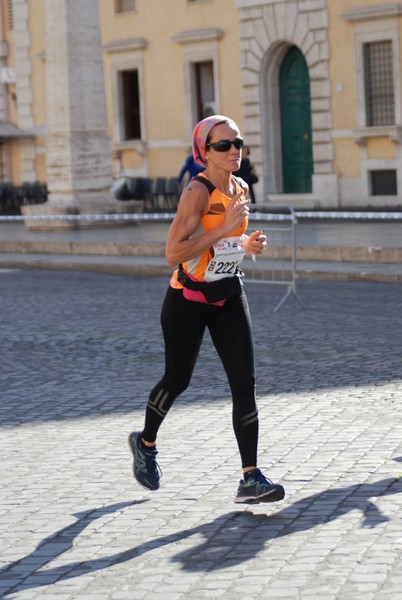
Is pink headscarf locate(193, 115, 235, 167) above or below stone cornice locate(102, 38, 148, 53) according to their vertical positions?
below

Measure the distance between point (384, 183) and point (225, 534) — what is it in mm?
26513

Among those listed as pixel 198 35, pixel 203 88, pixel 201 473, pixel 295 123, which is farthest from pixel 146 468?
pixel 203 88

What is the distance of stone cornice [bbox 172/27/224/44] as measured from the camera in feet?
118

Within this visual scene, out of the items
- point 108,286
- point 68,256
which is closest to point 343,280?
point 108,286

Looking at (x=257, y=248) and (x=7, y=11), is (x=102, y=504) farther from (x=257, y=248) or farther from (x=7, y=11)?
(x=7, y=11)

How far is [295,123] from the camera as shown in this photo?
3491 centimetres

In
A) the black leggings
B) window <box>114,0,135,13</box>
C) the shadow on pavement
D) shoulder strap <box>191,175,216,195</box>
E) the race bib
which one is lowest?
the shadow on pavement

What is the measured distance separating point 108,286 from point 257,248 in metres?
11.9

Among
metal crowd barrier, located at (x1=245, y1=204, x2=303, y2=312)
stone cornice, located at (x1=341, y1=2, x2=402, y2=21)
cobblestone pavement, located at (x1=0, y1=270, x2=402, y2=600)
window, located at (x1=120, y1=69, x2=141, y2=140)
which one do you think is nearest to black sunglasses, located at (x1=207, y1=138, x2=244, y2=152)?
cobblestone pavement, located at (x1=0, y1=270, x2=402, y2=600)

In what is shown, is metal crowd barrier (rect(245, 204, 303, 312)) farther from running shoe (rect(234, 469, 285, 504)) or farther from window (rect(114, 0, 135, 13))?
window (rect(114, 0, 135, 13))

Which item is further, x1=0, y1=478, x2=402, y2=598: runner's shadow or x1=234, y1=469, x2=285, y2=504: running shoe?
x1=234, y1=469, x2=285, y2=504: running shoe

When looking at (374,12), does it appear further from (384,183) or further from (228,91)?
(228,91)

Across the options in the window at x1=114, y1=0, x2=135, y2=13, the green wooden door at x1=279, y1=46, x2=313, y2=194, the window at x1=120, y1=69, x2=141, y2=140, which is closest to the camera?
the green wooden door at x1=279, y1=46, x2=313, y2=194

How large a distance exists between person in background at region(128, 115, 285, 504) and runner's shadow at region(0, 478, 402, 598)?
0.64 feet
